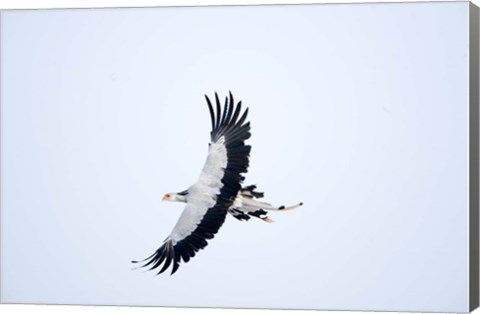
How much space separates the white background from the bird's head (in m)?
0.05

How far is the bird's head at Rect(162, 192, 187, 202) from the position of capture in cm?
1004

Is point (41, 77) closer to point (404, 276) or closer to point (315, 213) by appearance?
point (315, 213)

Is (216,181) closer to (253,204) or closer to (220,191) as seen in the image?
(220,191)

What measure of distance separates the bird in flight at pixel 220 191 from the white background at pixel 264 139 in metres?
0.08

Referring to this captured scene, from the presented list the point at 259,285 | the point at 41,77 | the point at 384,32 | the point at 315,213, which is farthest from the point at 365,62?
the point at 41,77

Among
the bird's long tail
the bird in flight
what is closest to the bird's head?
the bird in flight

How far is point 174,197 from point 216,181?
34cm

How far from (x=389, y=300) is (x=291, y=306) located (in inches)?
27.3

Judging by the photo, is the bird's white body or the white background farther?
the bird's white body

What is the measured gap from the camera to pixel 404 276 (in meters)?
9.77

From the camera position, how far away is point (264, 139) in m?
9.91

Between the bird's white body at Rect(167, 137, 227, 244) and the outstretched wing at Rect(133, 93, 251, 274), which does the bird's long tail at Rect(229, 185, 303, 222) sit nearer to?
the outstretched wing at Rect(133, 93, 251, 274)

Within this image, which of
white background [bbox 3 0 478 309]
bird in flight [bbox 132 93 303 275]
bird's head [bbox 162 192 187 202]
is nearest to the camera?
white background [bbox 3 0 478 309]

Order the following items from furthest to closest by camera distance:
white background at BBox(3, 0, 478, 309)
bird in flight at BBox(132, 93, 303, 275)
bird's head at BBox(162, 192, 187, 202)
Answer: bird's head at BBox(162, 192, 187, 202), bird in flight at BBox(132, 93, 303, 275), white background at BBox(3, 0, 478, 309)
